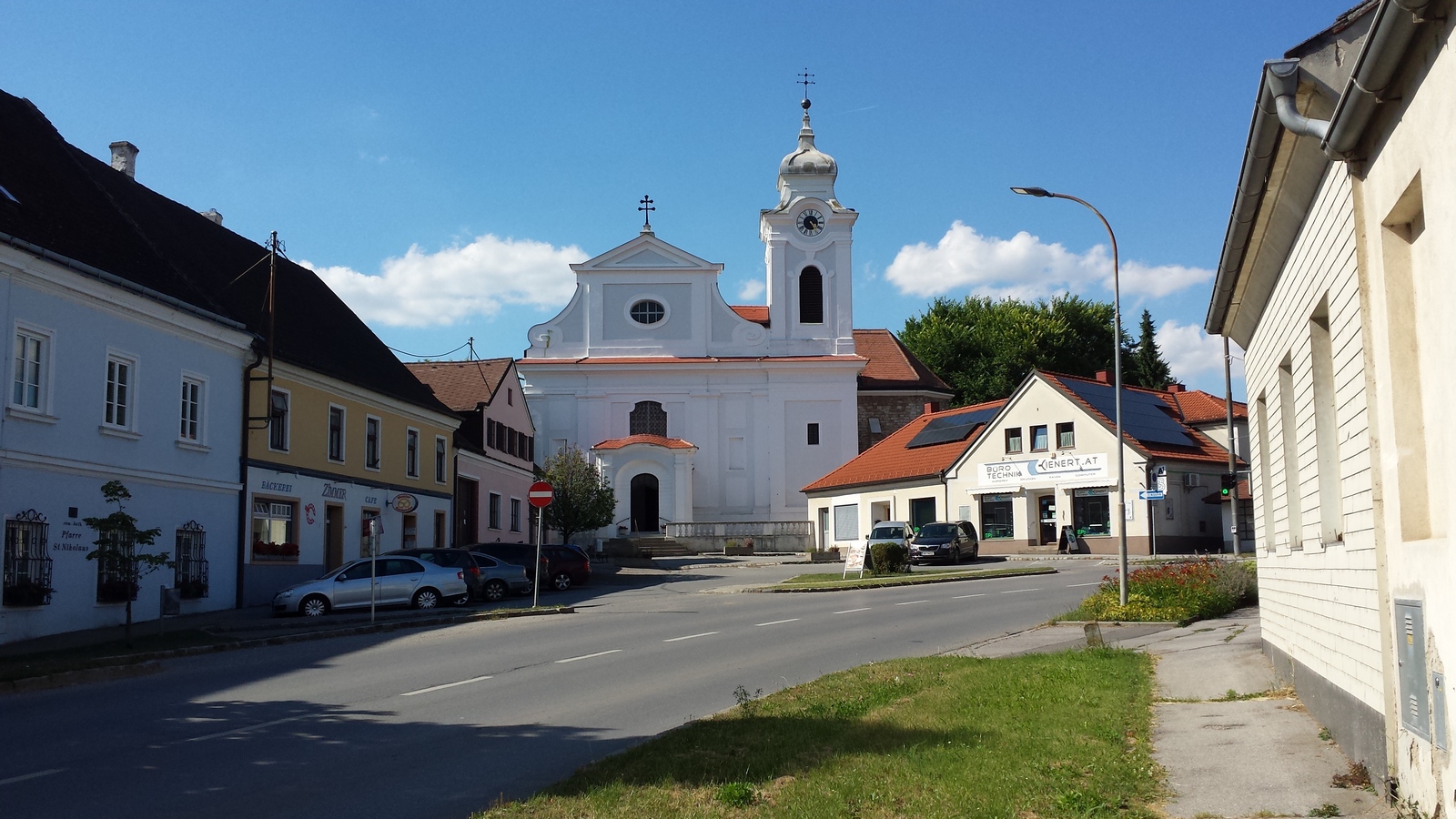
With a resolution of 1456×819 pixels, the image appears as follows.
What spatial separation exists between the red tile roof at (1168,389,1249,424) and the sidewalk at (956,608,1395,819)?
125ft

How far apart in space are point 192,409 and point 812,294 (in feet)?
145

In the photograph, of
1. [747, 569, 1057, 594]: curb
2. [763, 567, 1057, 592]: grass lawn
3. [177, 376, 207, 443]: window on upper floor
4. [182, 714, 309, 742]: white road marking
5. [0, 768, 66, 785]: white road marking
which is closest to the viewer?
[0, 768, 66, 785]: white road marking

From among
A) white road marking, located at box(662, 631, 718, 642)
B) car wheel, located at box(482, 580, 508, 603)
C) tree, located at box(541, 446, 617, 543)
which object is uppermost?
tree, located at box(541, 446, 617, 543)

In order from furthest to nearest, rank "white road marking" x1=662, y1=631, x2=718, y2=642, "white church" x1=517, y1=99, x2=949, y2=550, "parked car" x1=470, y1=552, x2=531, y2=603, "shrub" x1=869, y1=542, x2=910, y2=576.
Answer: "white church" x1=517, y1=99, x2=949, y2=550
"shrub" x1=869, y1=542, x2=910, y2=576
"parked car" x1=470, y1=552, x2=531, y2=603
"white road marking" x1=662, y1=631, x2=718, y2=642

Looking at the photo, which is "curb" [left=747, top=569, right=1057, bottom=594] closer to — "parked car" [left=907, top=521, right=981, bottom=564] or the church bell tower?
"parked car" [left=907, top=521, right=981, bottom=564]

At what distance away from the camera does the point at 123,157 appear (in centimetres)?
3259

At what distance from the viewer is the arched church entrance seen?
200 feet

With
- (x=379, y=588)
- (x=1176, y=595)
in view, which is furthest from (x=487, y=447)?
(x=1176, y=595)

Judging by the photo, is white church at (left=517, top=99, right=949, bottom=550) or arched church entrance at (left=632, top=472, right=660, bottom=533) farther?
A: white church at (left=517, top=99, right=949, bottom=550)

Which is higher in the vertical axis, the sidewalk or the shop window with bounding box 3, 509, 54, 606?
the shop window with bounding box 3, 509, 54, 606

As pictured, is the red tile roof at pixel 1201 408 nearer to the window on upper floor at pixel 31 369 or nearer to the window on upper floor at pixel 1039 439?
the window on upper floor at pixel 1039 439

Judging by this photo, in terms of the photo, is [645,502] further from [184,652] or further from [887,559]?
[184,652]

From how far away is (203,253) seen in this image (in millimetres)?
30141

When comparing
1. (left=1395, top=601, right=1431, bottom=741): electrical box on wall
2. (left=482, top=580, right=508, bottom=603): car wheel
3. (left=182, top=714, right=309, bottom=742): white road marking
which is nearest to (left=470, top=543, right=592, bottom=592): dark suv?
(left=482, top=580, right=508, bottom=603): car wheel
